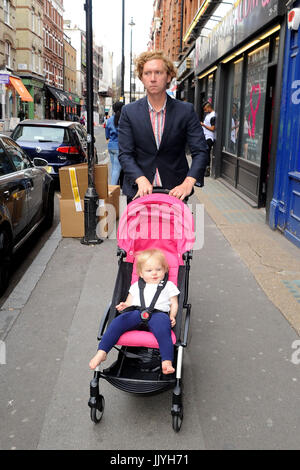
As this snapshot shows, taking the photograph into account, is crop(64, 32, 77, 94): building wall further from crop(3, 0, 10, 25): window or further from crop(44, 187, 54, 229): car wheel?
crop(44, 187, 54, 229): car wheel

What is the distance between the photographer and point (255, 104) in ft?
33.6

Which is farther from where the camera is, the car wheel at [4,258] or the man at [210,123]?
the man at [210,123]

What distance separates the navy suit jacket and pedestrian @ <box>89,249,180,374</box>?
78 centimetres

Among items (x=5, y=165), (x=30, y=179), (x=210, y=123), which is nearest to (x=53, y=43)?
(x=210, y=123)

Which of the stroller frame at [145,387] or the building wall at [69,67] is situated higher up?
the building wall at [69,67]

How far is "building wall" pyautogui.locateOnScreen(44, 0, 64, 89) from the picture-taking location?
56.2 m

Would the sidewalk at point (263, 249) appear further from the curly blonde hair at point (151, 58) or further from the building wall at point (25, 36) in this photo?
the building wall at point (25, 36)

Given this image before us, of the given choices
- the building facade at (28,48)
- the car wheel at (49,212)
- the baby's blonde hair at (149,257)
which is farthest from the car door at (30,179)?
the building facade at (28,48)

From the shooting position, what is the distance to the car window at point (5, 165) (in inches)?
229

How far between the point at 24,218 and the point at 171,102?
3143mm

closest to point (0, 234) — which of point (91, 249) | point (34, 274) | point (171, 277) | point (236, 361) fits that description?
point (34, 274)

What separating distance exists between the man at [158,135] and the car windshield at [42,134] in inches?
314

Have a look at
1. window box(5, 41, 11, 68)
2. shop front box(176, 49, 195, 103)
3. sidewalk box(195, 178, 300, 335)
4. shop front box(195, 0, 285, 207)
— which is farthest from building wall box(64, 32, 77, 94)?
sidewalk box(195, 178, 300, 335)

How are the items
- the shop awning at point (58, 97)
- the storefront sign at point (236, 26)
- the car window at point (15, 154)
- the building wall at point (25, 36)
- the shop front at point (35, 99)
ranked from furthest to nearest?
the shop awning at point (58, 97), the shop front at point (35, 99), the building wall at point (25, 36), the storefront sign at point (236, 26), the car window at point (15, 154)
